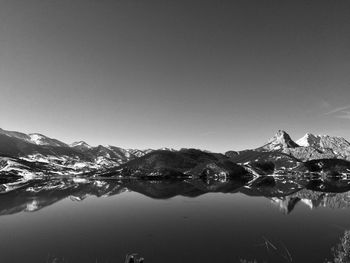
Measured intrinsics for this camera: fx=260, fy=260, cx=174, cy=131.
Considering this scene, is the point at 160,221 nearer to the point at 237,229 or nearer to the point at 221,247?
the point at 237,229

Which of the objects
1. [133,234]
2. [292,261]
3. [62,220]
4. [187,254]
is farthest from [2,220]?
[292,261]

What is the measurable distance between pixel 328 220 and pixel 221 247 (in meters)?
53.8

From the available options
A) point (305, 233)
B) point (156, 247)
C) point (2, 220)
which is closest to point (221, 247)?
point (156, 247)

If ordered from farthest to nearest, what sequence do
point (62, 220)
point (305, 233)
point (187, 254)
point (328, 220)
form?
point (62, 220), point (328, 220), point (305, 233), point (187, 254)

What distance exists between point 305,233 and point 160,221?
46.6 meters

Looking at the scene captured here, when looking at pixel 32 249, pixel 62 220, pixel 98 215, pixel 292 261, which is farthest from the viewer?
pixel 98 215

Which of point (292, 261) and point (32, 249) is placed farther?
point (32, 249)

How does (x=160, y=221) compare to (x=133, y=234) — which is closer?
(x=133, y=234)

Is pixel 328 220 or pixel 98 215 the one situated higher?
pixel 328 220

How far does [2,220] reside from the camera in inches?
3812

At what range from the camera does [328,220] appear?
3565 inches

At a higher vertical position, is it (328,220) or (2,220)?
(328,220)

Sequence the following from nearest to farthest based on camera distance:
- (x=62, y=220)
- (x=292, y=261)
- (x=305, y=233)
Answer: (x=292, y=261), (x=305, y=233), (x=62, y=220)

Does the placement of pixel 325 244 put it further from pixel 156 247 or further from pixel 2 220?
pixel 2 220
